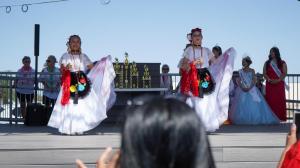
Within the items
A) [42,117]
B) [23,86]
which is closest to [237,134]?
[42,117]

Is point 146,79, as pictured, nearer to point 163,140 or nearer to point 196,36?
point 196,36

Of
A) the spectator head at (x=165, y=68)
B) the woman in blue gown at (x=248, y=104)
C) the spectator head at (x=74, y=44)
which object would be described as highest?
the spectator head at (x=74, y=44)

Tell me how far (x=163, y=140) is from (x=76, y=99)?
7.32 meters

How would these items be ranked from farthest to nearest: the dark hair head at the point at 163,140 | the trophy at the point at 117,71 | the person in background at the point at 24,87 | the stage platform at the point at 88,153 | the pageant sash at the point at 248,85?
the person in background at the point at 24,87, the pageant sash at the point at 248,85, the trophy at the point at 117,71, the stage platform at the point at 88,153, the dark hair head at the point at 163,140

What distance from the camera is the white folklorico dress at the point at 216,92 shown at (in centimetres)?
848

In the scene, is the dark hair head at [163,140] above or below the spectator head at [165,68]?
below

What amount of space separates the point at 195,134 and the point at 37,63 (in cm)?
930

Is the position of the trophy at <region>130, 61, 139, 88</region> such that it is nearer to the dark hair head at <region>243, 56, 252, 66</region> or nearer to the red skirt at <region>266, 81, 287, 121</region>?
the dark hair head at <region>243, 56, 252, 66</region>

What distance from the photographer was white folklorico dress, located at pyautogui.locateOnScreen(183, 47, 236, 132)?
8.48m

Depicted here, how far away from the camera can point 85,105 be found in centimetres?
866

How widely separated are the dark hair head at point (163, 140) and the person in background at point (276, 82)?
9.34 m

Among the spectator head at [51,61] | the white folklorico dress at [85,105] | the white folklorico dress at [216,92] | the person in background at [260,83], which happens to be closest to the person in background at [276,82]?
the person in background at [260,83]

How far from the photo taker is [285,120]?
35.1 feet

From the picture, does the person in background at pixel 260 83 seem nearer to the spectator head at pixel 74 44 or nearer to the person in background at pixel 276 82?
the person in background at pixel 276 82
